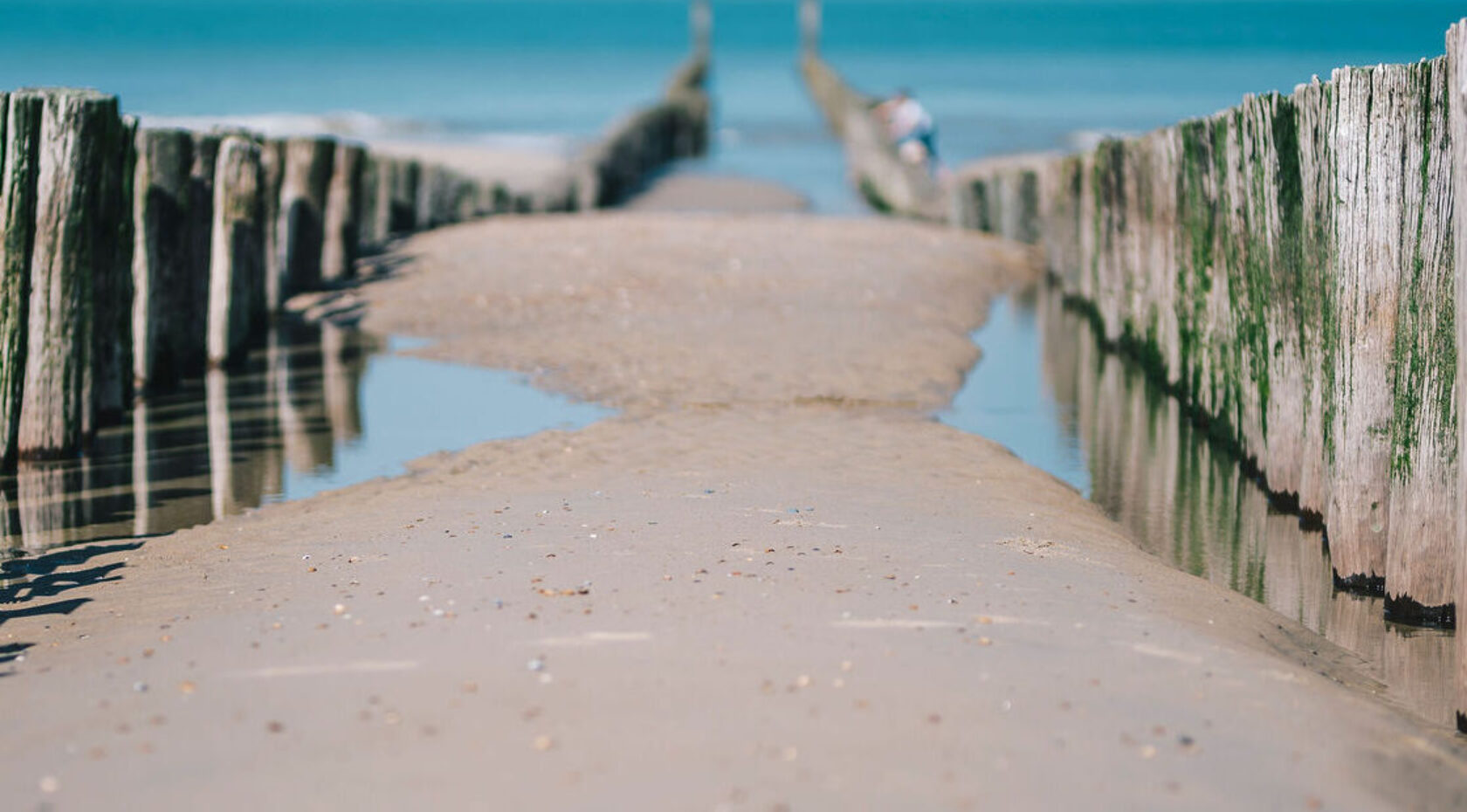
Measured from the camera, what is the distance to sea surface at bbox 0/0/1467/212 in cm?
3906

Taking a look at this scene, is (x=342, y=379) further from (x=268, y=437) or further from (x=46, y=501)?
(x=46, y=501)

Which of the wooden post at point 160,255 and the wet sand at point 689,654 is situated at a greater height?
the wooden post at point 160,255

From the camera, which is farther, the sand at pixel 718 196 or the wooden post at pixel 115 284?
the sand at pixel 718 196

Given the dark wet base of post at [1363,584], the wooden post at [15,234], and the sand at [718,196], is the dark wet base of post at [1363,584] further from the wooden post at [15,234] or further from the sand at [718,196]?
the sand at [718,196]

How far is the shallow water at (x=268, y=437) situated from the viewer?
657 centimetres

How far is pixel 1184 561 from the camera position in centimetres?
618

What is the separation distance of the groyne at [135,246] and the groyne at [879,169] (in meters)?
7.12

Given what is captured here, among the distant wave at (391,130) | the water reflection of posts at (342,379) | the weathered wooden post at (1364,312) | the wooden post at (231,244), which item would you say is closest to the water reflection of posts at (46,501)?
the water reflection of posts at (342,379)

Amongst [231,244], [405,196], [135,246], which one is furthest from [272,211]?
[405,196]

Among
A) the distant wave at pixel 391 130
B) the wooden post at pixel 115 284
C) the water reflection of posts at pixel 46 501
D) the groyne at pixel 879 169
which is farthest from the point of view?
the distant wave at pixel 391 130

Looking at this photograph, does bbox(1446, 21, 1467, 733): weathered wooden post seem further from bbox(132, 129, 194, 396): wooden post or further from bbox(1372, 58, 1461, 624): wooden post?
bbox(132, 129, 194, 396): wooden post

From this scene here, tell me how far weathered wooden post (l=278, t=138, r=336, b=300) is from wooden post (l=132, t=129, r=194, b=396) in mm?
2566

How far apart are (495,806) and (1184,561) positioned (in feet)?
12.3

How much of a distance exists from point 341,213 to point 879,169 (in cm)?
1022
